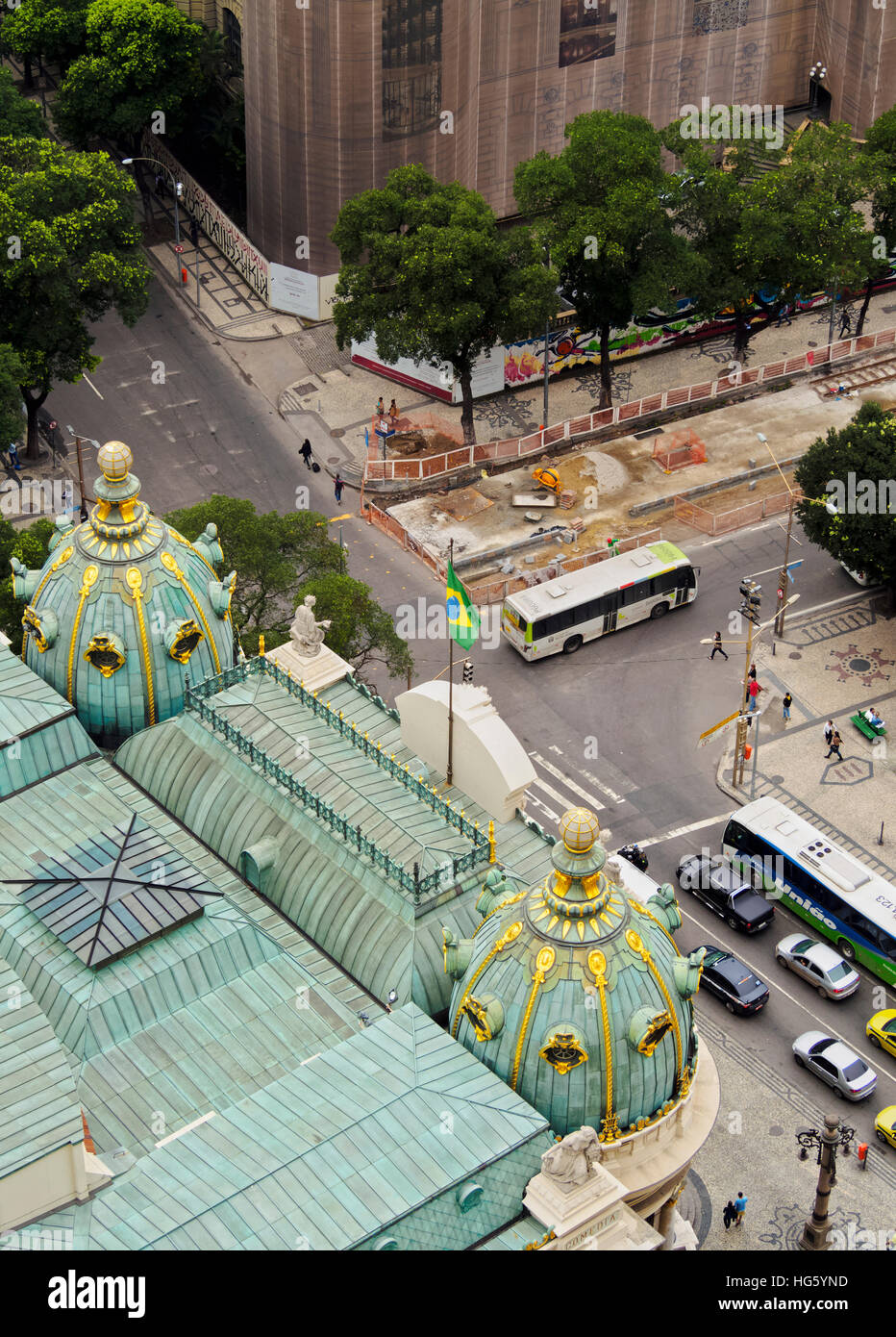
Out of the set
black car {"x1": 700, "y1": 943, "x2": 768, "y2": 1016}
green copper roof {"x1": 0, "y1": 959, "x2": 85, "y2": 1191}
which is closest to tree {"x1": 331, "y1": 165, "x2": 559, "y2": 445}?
black car {"x1": 700, "y1": 943, "x2": 768, "y2": 1016}

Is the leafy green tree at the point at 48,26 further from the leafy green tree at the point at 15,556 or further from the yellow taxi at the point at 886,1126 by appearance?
the yellow taxi at the point at 886,1126

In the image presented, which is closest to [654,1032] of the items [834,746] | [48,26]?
[834,746]

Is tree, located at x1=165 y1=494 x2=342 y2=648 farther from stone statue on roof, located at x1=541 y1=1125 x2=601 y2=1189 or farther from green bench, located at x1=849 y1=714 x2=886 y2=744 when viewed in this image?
stone statue on roof, located at x1=541 y1=1125 x2=601 y2=1189

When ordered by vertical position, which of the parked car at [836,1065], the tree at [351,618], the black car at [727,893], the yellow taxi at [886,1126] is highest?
the tree at [351,618]

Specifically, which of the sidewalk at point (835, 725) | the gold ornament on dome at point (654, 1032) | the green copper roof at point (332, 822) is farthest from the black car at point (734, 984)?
the gold ornament on dome at point (654, 1032)

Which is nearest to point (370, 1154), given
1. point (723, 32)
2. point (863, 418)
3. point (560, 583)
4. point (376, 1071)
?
point (376, 1071)

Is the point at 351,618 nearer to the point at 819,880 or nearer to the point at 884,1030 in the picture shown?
the point at 819,880
